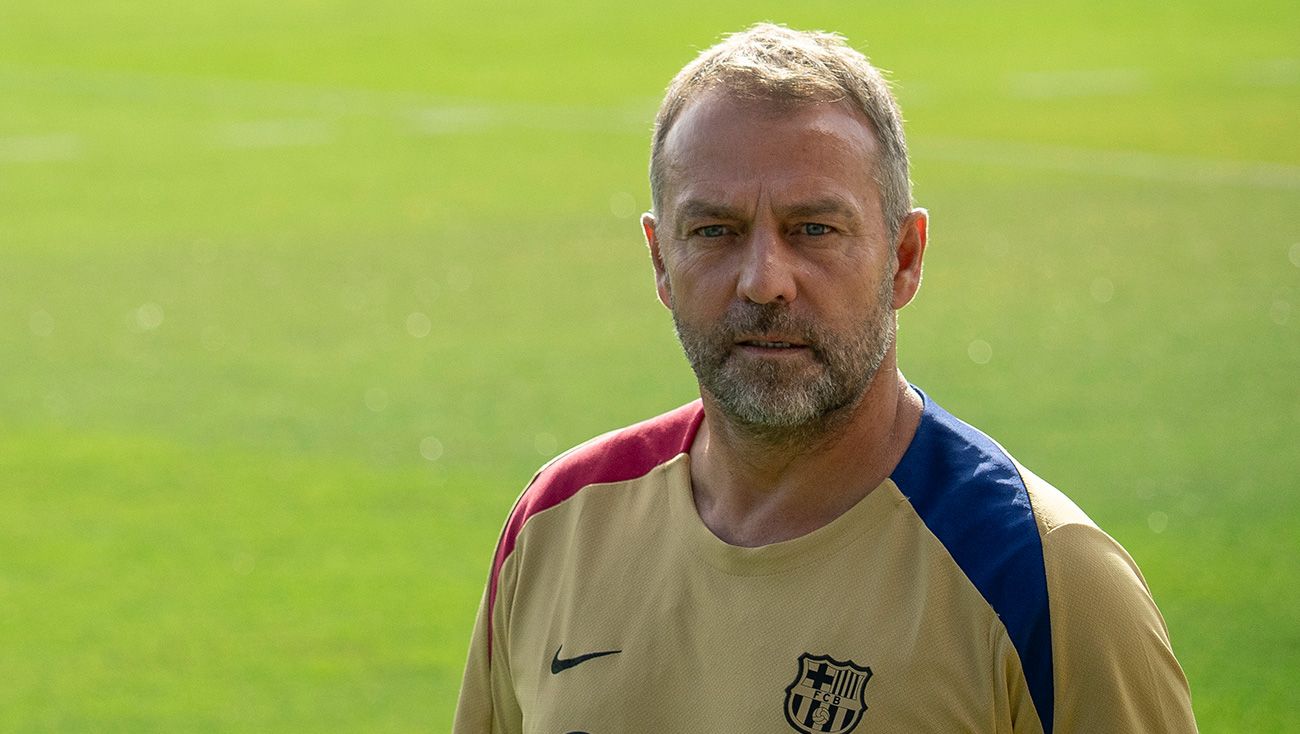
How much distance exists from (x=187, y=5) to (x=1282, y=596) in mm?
21342

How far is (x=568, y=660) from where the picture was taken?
2797 mm

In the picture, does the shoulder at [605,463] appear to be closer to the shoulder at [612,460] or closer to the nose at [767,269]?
the shoulder at [612,460]

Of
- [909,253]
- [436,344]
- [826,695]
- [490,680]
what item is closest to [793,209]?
[909,253]

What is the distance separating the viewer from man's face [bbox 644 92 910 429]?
2609 millimetres

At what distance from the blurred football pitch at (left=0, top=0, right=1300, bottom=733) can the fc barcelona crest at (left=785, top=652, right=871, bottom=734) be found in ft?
11.1

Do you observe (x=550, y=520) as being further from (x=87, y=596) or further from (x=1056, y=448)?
(x=1056, y=448)

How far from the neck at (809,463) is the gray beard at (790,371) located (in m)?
0.02

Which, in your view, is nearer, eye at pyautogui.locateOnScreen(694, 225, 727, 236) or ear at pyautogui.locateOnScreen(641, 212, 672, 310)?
eye at pyautogui.locateOnScreen(694, 225, 727, 236)

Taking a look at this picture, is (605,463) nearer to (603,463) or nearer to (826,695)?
(603,463)

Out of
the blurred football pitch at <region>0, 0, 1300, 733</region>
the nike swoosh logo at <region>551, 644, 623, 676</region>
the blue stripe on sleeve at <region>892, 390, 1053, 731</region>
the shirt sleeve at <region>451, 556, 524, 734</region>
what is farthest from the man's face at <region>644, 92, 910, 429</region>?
the blurred football pitch at <region>0, 0, 1300, 733</region>

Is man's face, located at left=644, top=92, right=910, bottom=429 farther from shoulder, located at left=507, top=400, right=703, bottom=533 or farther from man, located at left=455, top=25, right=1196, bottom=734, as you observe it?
shoulder, located at left=507, top=400, right=703, bottom=533

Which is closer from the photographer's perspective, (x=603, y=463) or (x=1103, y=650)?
(x=1103, y=650)

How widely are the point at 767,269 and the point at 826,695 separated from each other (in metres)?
0.57

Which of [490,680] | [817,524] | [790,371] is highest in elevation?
[790,371]
